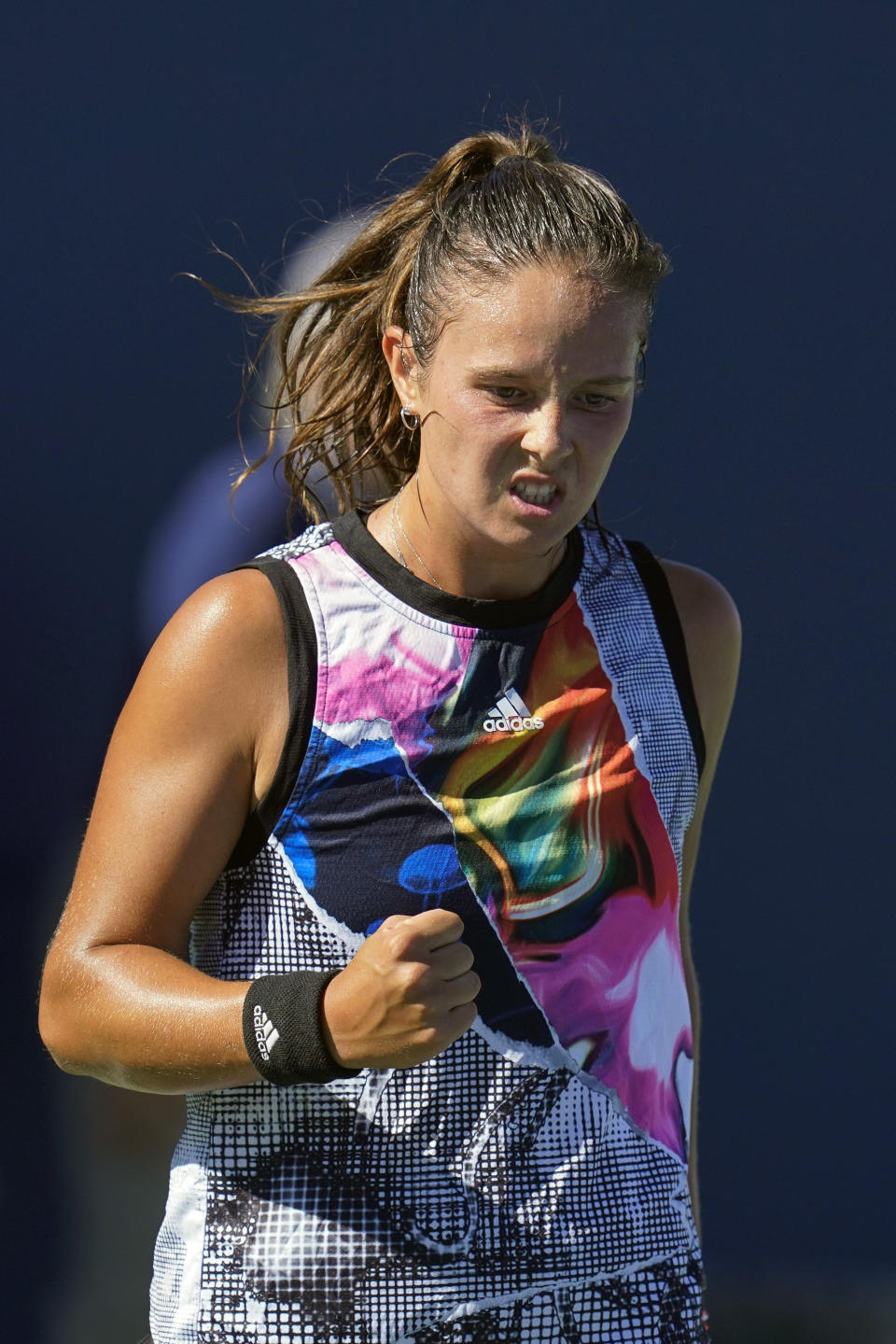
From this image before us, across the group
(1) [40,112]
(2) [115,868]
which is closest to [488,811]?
(2) [115,868]

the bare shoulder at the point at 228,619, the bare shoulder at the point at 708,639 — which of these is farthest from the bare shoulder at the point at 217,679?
the bare shoulder at the point at 708,639

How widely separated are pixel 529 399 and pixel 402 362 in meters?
0.20

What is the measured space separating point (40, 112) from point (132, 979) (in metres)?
1.73

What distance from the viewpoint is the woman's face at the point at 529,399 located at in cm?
133

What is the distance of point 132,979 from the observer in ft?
4.14

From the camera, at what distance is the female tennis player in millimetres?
1293

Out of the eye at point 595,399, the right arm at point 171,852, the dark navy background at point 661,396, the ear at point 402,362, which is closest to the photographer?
the right arm at point 171,852

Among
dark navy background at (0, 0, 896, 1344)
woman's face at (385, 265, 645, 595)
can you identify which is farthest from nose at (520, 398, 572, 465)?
dark navy background at (0, 0, 896, 1344)

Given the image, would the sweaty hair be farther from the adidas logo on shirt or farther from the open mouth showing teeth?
the adidas logo on shirt

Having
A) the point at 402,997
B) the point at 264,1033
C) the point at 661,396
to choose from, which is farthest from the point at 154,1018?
the point at 661,396

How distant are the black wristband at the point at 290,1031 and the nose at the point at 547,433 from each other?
488 mm

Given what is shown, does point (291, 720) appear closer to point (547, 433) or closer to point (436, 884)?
point (436, 884)

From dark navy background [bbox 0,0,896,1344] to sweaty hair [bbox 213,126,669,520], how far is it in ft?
2.74

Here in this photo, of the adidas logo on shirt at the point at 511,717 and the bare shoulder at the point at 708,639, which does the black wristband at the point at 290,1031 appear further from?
the bare shoulder at the point at 708,639
